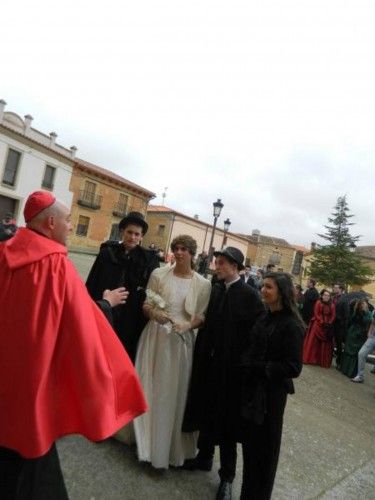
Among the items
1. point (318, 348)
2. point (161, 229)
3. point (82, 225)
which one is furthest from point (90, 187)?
point (318, 348)

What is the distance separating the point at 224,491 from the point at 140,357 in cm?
117

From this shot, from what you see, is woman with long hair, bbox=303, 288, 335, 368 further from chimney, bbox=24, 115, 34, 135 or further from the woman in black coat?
chimney, bbox=24, 115, 34, 135

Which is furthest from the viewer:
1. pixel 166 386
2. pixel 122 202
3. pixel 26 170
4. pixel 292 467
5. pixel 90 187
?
pixel 122 202

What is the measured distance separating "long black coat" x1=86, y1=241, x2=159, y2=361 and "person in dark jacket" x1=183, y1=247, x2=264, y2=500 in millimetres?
601

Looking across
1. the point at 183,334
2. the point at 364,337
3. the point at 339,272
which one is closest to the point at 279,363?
the point at 183,334

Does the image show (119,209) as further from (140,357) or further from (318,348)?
(140,357)

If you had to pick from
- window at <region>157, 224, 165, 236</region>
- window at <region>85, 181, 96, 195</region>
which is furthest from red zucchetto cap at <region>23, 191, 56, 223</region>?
window at <region>157, 224, 165, 236</region>

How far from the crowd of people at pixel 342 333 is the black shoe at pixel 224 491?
5.97m

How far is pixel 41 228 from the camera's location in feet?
6.52

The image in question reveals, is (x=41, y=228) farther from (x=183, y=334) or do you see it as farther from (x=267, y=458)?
(x=267, y=458)

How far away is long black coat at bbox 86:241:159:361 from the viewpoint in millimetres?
3375

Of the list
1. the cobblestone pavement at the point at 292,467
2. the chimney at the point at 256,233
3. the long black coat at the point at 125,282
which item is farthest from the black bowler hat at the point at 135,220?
the chimney at the point at 256,233

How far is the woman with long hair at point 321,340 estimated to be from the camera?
348 inches

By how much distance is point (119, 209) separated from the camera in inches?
1597
